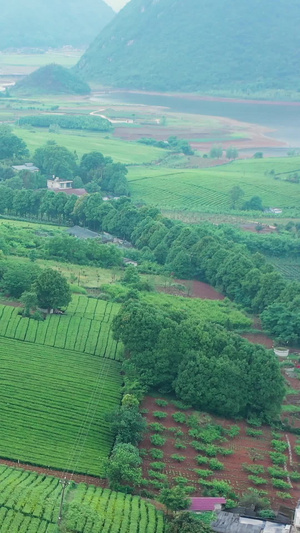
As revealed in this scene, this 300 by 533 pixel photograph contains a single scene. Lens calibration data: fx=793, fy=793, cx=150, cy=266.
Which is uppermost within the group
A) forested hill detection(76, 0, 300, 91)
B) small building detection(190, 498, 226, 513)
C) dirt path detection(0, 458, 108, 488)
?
forested hill detection(76, 0, 300, 91)

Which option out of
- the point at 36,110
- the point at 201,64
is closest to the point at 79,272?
the point at 36,110

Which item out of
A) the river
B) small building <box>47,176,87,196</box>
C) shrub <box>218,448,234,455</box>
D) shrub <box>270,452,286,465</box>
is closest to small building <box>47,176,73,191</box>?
small building <box>47,176,87,196</box>

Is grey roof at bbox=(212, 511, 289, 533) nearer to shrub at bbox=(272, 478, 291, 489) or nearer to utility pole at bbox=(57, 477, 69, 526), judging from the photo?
shrub at bbox=(272, 478, 291, 489)

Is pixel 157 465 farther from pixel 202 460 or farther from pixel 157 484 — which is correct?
pixel 202 460

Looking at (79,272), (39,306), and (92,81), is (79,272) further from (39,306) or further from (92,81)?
(92,81)

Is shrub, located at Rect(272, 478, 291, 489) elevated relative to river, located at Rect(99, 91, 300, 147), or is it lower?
lower

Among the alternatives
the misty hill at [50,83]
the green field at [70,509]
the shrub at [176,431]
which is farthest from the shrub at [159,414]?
the misty hill at [50,83]

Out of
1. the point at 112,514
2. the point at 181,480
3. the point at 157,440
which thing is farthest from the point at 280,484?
the point at 112,514
